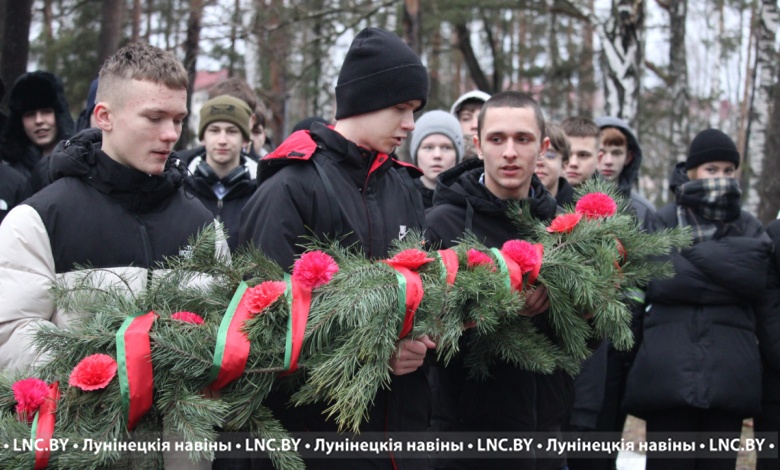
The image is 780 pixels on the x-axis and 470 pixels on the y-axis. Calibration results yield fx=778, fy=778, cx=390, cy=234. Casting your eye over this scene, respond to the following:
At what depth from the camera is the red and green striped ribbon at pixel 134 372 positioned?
7.63 ft

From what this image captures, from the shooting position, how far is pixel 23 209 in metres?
2.65

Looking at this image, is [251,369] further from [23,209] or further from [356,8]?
[356,8]

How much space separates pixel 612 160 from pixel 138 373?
434 centimetres

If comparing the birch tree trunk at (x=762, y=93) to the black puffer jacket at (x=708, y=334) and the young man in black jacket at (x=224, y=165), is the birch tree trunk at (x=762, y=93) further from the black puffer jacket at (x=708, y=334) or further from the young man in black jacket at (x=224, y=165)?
the young man in black jacket at (x=224, y=165)

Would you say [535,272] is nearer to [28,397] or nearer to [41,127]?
[28,397]

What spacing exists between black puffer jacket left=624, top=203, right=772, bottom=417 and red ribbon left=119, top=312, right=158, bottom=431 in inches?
123

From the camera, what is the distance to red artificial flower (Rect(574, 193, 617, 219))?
3152mm

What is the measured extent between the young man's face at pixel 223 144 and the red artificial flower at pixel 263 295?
2.60 meters

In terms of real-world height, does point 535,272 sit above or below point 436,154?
below

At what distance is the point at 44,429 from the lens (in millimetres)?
2305

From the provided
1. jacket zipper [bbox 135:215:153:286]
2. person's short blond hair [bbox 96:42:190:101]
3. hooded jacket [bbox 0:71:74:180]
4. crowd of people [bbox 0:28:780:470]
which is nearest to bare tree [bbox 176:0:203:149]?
hooded jacket [bbox 0:71:74:180]

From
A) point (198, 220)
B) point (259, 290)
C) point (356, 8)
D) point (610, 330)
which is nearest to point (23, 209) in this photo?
point (198, 220)

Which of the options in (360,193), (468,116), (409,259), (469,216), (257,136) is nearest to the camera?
(409,259)

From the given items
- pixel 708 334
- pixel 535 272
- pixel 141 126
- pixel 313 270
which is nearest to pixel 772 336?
pixel 708 334
